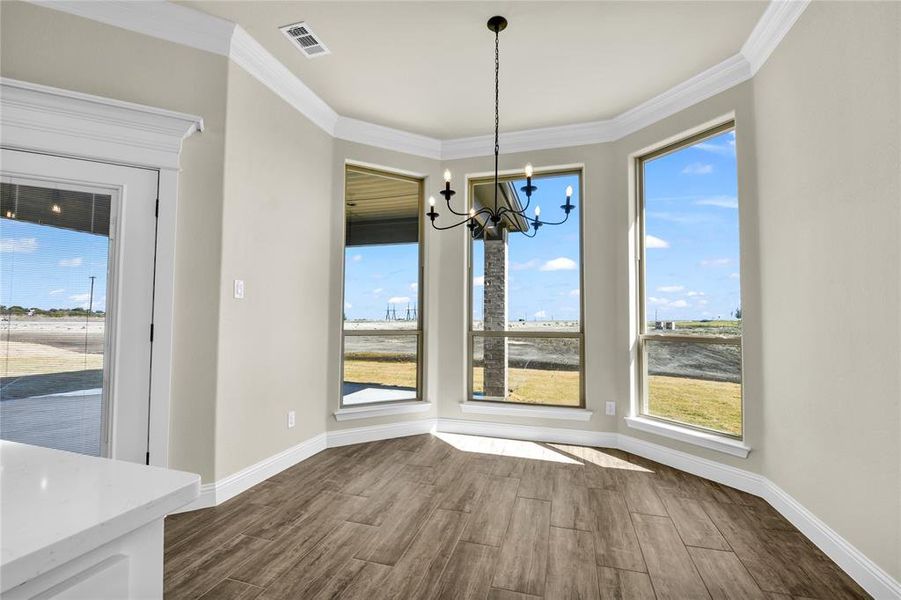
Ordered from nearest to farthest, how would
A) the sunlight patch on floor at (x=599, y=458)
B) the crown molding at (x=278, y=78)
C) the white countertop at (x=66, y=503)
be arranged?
the white countertop at (x=66, y=503), the crown molding at (x=278, y=78), the sunlight patch on floor at (x=599, y=458)

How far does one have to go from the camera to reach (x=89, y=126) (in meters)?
2.43

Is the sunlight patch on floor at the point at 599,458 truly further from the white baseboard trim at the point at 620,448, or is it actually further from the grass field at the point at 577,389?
the grass field at the point at 577,389

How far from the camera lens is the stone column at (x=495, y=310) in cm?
452

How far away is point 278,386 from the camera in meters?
3.38

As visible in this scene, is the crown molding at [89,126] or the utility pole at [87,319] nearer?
the crown molding at [89,126]

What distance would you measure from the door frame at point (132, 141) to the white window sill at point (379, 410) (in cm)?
162

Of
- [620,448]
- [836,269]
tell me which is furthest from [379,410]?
[836,269]

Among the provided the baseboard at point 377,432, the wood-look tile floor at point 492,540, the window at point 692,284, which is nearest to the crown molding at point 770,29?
the window at point 692,284

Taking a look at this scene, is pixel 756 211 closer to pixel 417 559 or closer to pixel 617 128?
pixel 617 128

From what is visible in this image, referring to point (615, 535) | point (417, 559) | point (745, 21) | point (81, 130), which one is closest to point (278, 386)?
point (417, 559)

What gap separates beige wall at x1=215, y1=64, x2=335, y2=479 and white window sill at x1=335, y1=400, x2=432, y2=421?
0.22 metres

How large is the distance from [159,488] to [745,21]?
3593 millimetres

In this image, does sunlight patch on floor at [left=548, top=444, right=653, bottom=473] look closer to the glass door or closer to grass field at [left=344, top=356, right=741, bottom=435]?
grass field at [left=344, top=356, right=741, bottom=435]

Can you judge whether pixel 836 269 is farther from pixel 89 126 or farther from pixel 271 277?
pixel 89 126
